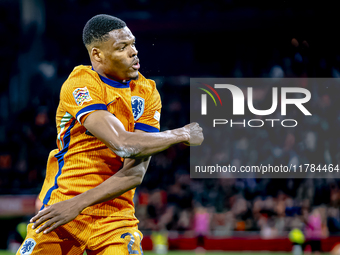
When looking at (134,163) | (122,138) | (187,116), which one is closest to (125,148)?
(122,138)

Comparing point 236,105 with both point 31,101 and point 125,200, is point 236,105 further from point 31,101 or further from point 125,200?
point 125,200

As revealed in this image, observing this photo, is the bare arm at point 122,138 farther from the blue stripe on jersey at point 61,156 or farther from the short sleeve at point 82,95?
the blue stripe on jersey at point 61,156

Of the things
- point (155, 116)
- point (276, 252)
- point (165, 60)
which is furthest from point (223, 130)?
point (155, 116)

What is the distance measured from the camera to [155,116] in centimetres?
304

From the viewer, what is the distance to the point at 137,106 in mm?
2922

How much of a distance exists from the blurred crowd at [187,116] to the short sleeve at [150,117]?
26.3 feet

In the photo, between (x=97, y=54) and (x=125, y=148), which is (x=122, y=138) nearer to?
(x=125, y=148)

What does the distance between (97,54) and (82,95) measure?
382 millimetres

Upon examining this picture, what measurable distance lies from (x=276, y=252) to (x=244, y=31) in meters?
6.43

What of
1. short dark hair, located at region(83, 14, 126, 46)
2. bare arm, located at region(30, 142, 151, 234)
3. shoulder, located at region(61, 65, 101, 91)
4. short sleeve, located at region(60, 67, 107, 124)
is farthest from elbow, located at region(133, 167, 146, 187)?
short dark hair, located at region(83, 14, 126, 46)

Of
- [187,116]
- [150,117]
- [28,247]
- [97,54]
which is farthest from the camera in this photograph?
[187,116]

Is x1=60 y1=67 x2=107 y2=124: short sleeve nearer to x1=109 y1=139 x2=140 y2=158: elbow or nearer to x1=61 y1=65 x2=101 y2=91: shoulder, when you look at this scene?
x1=61 y1=65 x2=101 y2=91: shoulder

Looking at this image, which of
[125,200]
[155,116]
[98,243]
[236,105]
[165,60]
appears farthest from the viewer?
[165,60]

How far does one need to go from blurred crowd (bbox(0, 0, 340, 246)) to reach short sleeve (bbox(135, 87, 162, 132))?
800cm
